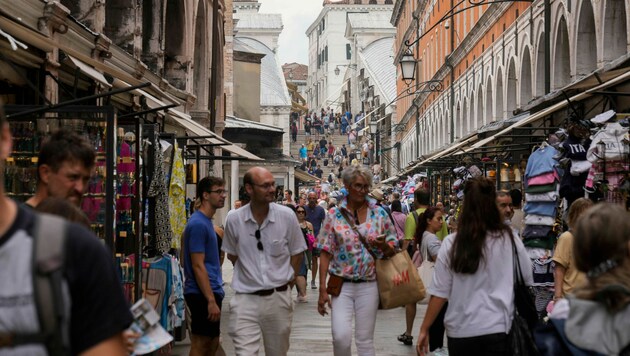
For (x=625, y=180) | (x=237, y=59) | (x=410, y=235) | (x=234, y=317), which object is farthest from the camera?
(x=237, y=59)

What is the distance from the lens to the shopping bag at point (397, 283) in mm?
9156

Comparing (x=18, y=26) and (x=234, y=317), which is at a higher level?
(x=18, y=26)

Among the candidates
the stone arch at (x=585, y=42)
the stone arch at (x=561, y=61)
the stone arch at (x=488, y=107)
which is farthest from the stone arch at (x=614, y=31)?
the stone arch at (x=488, y=107)

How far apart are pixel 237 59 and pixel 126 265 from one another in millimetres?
44402

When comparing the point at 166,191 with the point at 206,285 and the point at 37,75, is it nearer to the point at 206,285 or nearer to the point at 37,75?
the point at 37,75

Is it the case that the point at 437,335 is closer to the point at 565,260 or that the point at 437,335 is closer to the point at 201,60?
the point at 565,260

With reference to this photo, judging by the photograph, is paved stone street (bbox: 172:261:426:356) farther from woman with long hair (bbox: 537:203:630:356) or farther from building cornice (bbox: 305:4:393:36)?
building cornice (bbox: 305:4:393:36)

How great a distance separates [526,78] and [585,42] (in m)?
7.91

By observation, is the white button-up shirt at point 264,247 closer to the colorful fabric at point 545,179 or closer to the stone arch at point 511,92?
the colorful fabric at point 545,179

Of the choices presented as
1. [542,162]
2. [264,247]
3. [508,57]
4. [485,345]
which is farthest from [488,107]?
[485,345]

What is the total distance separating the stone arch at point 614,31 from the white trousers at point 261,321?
11.7 m

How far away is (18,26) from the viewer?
9.29m

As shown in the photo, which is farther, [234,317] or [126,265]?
[126,265]

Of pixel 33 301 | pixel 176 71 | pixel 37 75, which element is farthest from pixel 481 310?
pixel 176 71
